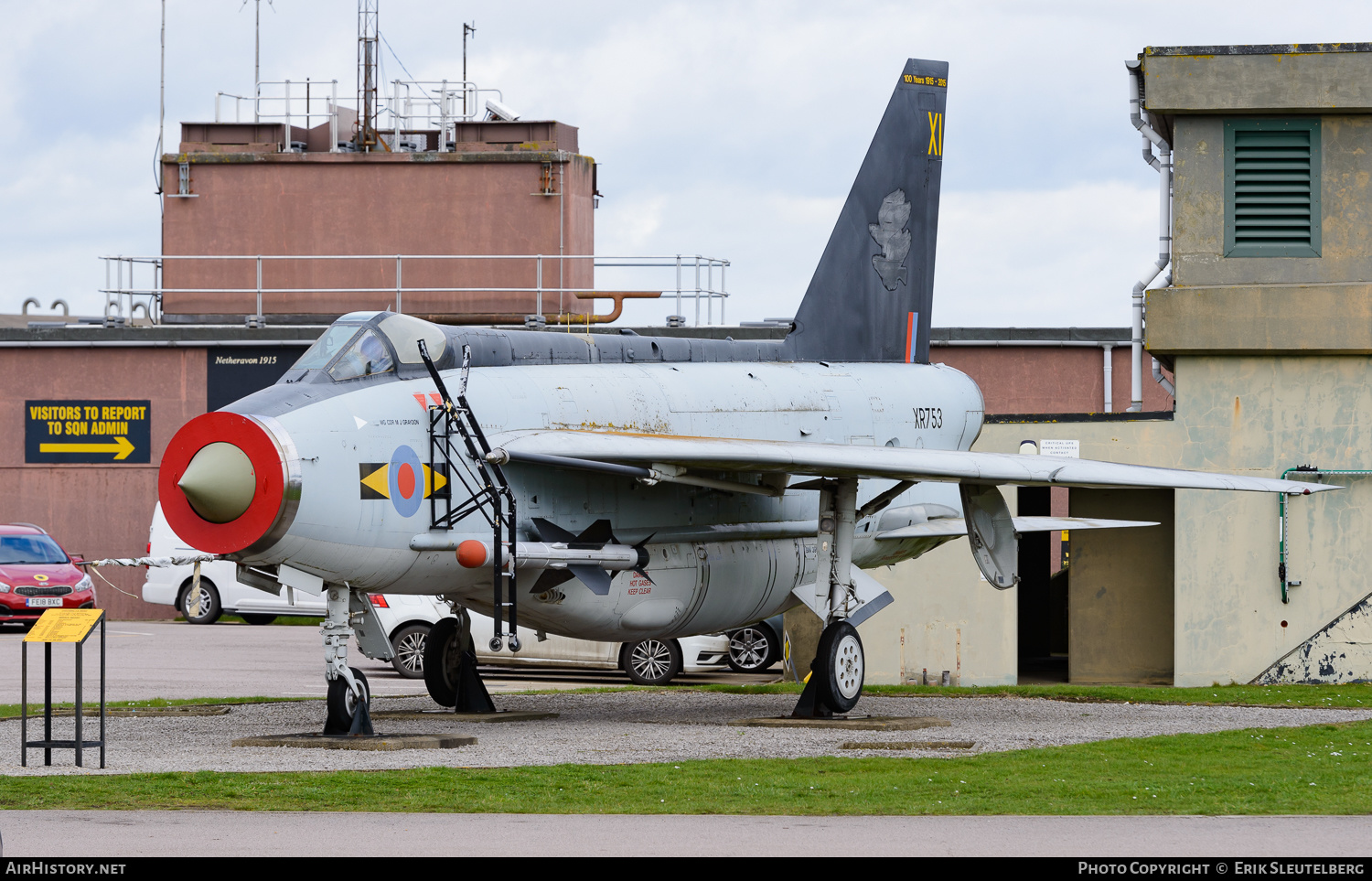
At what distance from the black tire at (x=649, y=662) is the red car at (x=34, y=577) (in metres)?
11.0

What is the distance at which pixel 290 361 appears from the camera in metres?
30.1

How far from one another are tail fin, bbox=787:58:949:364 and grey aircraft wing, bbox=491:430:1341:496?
3302mm

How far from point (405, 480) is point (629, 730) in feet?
10.3

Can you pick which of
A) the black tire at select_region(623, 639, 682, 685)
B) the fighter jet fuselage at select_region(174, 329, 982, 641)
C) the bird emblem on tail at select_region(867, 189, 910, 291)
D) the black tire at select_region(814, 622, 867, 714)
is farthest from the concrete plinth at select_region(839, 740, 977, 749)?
the black tire at select_region(623, 639, 682, 685)

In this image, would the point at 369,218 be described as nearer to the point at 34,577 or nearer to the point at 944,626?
the point at 34,577

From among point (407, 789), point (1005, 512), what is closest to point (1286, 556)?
point (1005, 512)

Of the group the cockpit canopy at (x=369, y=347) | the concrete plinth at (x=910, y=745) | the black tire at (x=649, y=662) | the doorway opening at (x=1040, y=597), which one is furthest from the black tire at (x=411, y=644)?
the concrete plinth at (x=910, y=745)

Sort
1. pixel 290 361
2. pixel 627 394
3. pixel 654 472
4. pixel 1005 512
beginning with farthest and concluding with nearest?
pixel 290 361
pixel 1005 512
pixel 627 394
pixel 654 472

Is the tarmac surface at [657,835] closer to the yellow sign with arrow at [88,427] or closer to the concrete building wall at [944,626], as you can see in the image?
the concrete building wall at [944,626]

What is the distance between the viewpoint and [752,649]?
916 inches

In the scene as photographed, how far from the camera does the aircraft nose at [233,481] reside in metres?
12.2

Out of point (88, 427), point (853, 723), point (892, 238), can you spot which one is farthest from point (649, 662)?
point (88, 427)

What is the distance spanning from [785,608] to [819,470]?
116 inches
